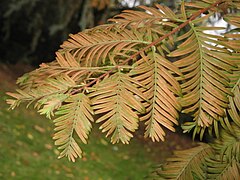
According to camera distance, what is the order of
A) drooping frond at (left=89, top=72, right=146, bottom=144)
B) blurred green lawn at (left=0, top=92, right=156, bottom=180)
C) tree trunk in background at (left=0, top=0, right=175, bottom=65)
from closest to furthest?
1. drooping frond at (left=89, top=72, right=146, bottom=144)
2. blurred green lawn at (left=0, top=92, right=156, bottom=180)
3. tree trunk in background at (left=0, top=0, right=175, bottom=65)

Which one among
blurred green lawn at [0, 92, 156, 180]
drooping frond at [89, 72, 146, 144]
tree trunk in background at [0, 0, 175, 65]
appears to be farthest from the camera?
tree trunk in background at [0, 0, 175, 65]

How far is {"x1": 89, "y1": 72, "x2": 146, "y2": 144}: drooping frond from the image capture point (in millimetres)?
652

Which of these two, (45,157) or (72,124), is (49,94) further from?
(45,157)

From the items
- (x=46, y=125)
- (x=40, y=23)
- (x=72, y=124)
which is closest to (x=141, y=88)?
(x=72, y=124)

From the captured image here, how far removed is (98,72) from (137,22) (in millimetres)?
186

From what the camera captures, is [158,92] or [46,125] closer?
[158,92]

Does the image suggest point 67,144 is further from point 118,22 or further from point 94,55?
point 118,22

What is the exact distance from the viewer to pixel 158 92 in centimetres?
70

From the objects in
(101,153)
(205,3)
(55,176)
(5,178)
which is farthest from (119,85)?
(101,153)

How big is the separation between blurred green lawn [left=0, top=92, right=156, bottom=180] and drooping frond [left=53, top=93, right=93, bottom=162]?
14.3 feet

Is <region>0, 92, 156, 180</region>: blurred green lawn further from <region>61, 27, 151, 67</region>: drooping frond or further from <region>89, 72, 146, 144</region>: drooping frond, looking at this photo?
<region>89, 72, 146, 144</region>: drooping frond

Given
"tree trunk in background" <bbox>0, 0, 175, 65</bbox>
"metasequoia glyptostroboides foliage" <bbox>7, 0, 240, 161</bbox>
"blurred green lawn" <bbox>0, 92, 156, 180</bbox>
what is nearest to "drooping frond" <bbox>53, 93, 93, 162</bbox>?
"metasequoia glyptostroboides foliage" <bbox>7, 0, 240, 161</bbox>

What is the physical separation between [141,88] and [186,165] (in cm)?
25

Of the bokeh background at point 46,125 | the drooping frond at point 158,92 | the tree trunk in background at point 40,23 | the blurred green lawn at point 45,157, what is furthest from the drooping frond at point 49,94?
the tree trunk in background at point 40,23
